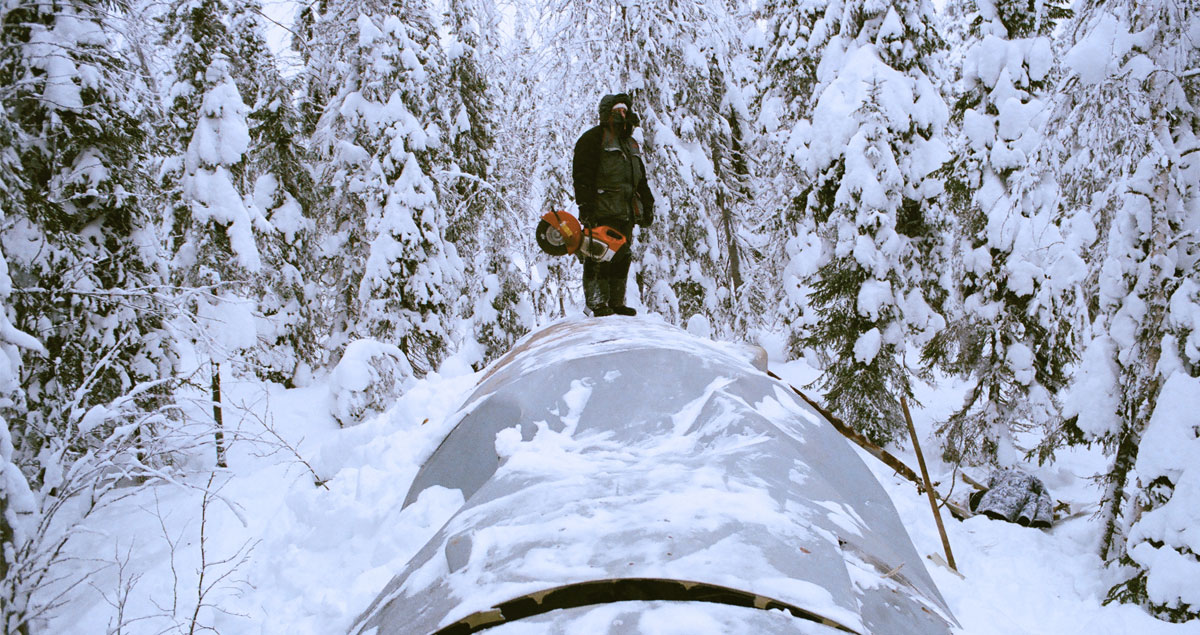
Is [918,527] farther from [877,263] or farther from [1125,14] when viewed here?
[1125,14]

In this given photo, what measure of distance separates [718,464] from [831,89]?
792 cm

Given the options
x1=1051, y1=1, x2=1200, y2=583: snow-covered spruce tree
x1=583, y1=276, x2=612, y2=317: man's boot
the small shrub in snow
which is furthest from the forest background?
x1=583, y1=276, x2=612, y2=317: man's boot

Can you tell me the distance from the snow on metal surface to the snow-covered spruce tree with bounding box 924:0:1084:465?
6880 mm

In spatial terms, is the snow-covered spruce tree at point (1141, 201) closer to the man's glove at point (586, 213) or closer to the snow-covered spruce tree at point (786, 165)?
→ the man's glove at point (586, 213)

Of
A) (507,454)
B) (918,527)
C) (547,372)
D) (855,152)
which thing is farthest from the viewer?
(855,152)

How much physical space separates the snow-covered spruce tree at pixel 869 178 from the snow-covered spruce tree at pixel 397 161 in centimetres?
673

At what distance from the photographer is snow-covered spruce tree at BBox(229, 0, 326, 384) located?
14.9m

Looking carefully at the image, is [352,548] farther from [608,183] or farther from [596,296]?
[608,183]

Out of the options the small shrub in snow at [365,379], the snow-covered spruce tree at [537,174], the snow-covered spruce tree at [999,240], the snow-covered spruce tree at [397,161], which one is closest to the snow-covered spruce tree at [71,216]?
the small shrub in snow at [365,379]

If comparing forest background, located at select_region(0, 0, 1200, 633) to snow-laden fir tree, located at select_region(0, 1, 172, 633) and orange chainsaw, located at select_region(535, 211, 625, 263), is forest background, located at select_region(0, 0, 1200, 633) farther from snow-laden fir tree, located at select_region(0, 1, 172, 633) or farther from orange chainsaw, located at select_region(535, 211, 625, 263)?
orange chainsaw, located at select_region(535, 211, 625, 263)

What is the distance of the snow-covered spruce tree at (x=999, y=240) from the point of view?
27.9ft

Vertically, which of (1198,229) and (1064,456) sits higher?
(1198,229)

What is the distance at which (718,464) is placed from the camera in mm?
2303

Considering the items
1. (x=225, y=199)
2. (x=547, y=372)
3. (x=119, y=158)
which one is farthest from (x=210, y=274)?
(x=547, y=372)
